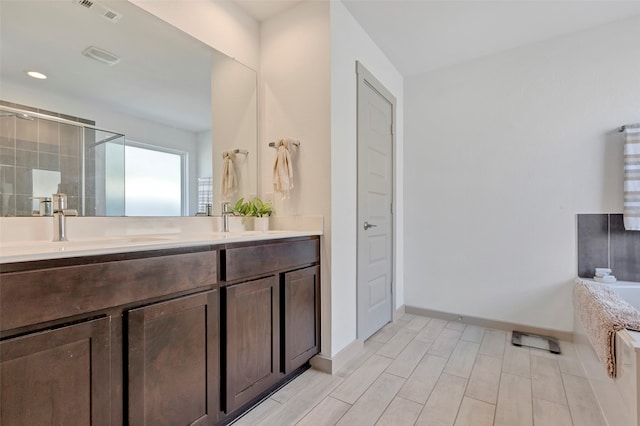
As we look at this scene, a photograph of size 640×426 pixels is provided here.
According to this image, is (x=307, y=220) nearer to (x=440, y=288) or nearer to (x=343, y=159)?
(x=343, y=159)

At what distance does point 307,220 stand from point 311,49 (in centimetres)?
121

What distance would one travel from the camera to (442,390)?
6.00ft

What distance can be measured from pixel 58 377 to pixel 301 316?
1223 millimetres

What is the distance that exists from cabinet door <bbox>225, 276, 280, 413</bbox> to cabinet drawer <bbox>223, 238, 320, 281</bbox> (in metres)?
0.06

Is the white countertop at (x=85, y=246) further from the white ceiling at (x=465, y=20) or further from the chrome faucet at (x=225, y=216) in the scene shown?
the white ceiling at (x=465, y=20)

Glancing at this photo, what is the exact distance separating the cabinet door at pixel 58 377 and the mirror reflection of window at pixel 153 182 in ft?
2.78

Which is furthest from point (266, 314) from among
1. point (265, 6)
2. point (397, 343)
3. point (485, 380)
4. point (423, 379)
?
point (265, 6)

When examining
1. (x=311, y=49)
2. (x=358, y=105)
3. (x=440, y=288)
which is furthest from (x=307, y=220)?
(x=440, y=288)

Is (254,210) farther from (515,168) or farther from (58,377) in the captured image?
(515,168)

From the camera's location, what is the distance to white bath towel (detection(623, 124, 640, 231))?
7.32 ft

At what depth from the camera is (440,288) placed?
308 centimetres

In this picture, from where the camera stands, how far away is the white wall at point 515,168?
2430 mm

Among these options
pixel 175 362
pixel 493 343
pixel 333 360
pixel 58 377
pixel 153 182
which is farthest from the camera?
pixel 493 343

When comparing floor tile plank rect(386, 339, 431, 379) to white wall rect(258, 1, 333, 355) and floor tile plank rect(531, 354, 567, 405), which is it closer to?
white wall rect(258, 1, 333, 355)
